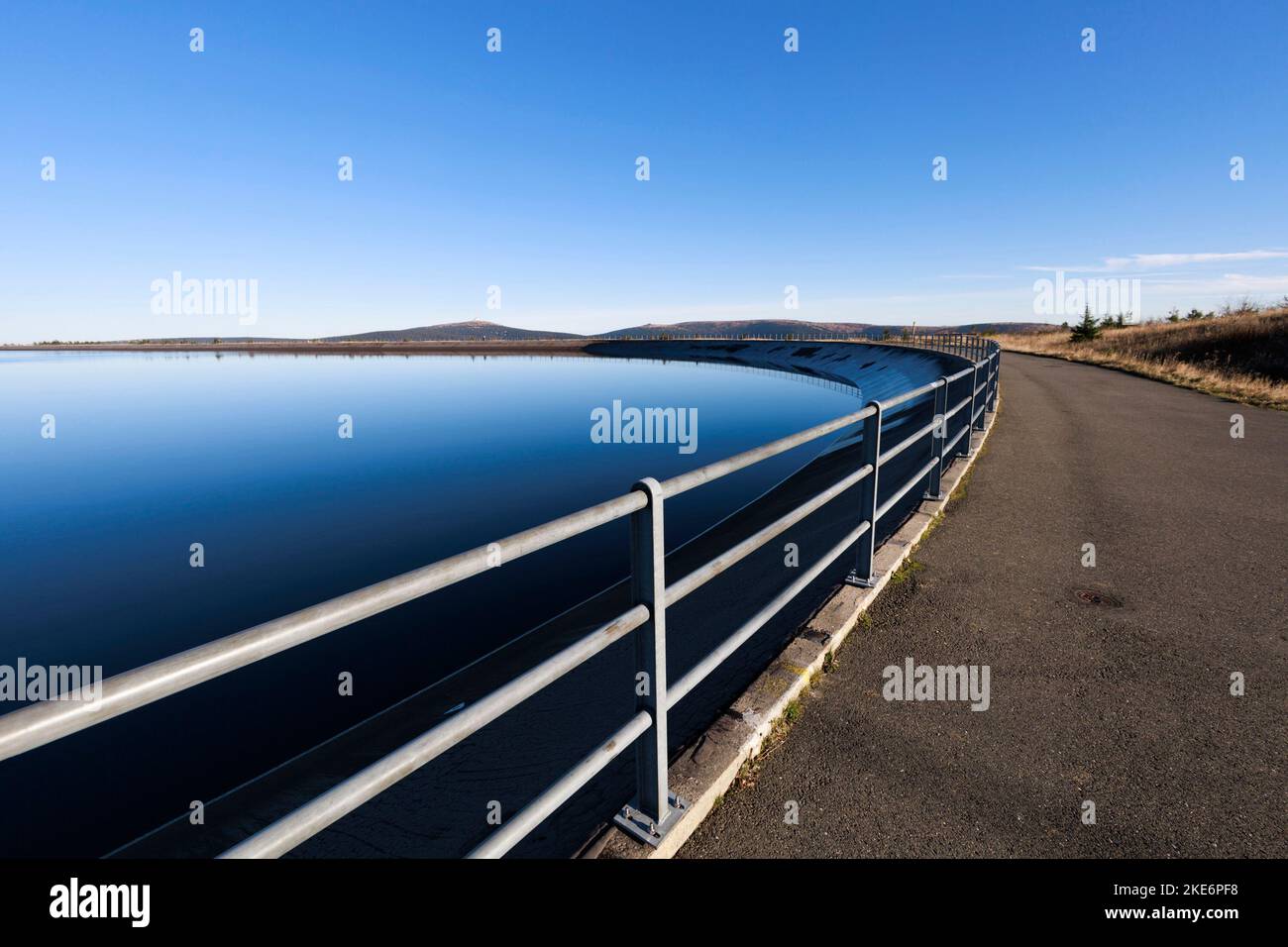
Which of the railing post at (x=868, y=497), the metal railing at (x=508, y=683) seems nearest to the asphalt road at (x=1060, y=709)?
the railing post at (x=868, y=497)

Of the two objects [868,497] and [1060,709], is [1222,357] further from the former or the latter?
[1060,709]

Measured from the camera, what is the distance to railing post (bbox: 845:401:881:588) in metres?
4.32

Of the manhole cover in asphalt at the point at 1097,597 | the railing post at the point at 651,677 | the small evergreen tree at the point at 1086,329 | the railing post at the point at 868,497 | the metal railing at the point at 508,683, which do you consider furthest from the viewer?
the small evergreen tree at the point at 1086,329

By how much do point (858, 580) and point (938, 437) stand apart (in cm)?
295

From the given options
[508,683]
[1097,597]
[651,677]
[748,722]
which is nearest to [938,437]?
[1097,597]

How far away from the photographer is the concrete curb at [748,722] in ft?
8.25

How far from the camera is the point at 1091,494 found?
25.2 ft

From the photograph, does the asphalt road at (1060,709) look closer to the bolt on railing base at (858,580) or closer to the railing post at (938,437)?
the bolt on railing base at (858,580)

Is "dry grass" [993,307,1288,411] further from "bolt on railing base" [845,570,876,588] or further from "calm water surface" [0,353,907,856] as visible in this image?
"bolt on railing base" [845,570,876,588]

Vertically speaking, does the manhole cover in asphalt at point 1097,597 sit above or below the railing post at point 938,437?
below

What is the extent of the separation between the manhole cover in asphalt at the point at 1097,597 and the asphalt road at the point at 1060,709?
1.3 inches

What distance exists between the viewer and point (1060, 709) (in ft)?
11.3
